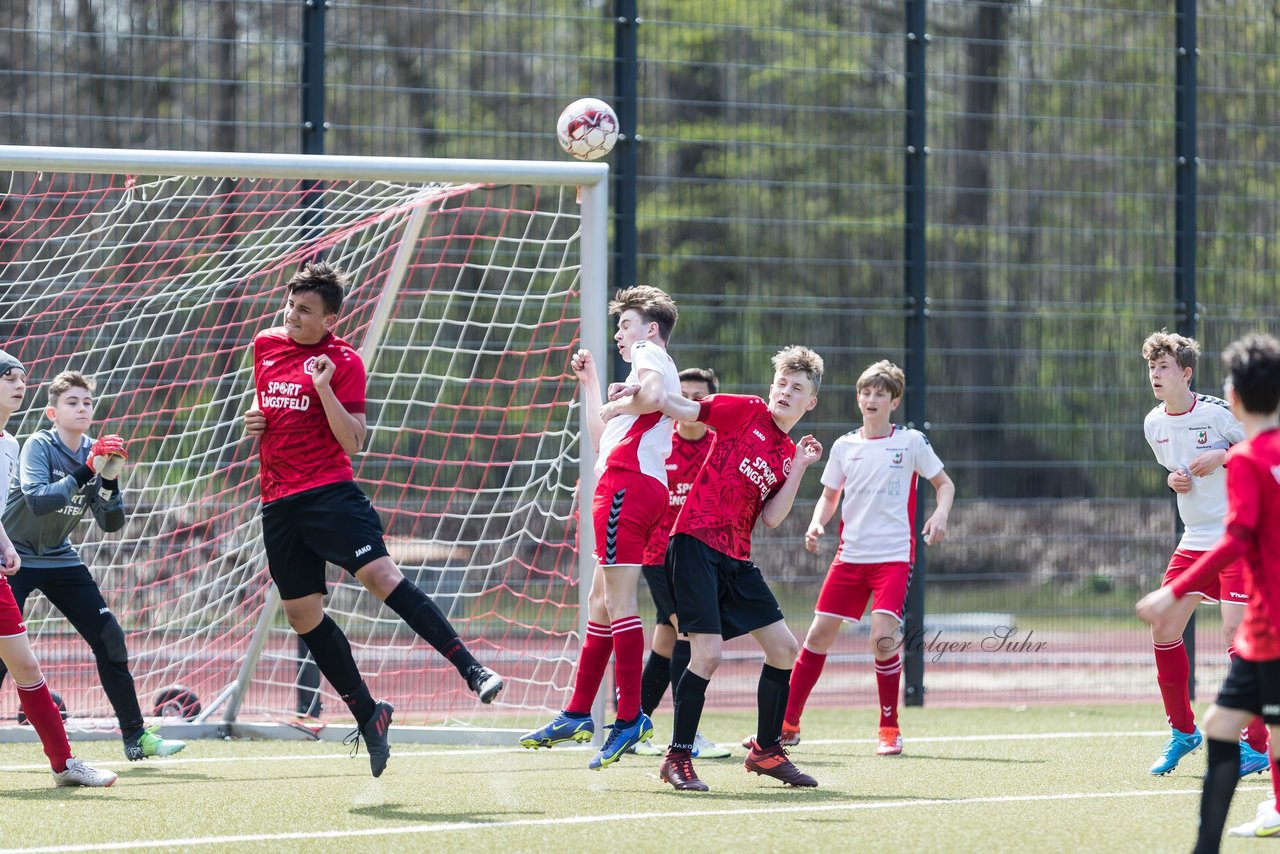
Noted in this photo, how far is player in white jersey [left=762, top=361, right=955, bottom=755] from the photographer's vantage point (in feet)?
23.6

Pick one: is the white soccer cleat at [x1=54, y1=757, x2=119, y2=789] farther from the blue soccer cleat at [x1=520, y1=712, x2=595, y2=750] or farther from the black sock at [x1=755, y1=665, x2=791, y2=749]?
the black sock at [x1=755, y1=665, x2=791, y2=749]

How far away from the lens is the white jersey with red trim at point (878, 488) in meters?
7.27

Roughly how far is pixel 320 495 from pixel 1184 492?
11.9 ft

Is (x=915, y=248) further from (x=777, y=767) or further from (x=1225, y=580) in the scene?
(x=777, y=767)

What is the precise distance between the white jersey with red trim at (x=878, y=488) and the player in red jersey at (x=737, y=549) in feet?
3.99

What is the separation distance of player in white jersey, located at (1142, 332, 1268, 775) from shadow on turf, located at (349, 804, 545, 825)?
285 centimetres

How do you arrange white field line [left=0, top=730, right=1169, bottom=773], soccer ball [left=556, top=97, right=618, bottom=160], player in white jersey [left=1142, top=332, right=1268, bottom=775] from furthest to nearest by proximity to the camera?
1. soccer ball [left=556, top=97, right=618, bottom=160]
2. white field line [left=0, top=730, right=1169, bottom=773]
3. player in white jersey [left=1142, top=332, right=1268, bottom=775]

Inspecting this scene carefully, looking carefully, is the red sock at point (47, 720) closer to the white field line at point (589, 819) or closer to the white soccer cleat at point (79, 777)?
the white soccer cleat at point (79, 777)

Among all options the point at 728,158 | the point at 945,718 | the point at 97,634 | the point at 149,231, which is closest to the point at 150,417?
the point at 149,231

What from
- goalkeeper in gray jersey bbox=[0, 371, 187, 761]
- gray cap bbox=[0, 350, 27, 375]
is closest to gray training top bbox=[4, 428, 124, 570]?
goalkeeper in gray jersey bbox=[0, 371, 187, 761]

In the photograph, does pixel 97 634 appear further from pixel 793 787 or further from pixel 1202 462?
pixel 1202 462

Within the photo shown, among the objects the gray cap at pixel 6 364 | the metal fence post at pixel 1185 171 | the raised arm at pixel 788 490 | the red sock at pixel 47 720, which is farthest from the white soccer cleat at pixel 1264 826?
the metal fence post at pixel 1185 171

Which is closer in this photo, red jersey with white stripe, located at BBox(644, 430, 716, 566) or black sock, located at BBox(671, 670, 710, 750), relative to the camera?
black sock, located at BBox(671, 670, 710, 750)

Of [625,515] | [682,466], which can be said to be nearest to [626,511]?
[625,515]
